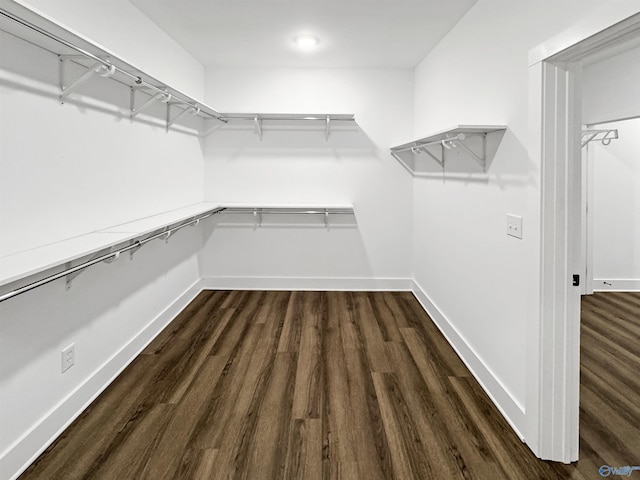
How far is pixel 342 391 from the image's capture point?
235cm

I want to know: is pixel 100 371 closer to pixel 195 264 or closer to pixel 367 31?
pixel 195 264

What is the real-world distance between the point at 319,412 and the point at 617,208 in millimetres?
4281

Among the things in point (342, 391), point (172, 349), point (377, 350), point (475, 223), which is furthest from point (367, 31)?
point (172, 349)

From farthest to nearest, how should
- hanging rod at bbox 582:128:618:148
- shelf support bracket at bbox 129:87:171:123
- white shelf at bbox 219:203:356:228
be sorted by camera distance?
white shelf at bbox 219:203:356:228
hanging rod at bbox 582:128:618:148
shelf support bracket at bbox 129:87:171:123

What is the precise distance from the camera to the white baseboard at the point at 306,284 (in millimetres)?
4480

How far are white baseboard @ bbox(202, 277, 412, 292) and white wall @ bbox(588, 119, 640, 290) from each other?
226cm

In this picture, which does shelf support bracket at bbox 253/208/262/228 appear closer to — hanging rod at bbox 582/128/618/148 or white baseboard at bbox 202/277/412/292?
white baseboard at bbox 202/277/412/292

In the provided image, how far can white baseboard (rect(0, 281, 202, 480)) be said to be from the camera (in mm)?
1650

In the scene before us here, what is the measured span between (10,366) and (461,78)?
3170mm

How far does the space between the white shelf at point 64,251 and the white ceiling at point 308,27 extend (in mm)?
1587

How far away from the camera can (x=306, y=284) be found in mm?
4492

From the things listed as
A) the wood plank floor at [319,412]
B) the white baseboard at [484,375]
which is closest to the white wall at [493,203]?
the white baseboard at [484,375]

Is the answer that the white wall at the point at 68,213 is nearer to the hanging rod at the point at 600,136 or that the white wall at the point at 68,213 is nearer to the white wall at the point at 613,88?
the white wall at the point at 613,88

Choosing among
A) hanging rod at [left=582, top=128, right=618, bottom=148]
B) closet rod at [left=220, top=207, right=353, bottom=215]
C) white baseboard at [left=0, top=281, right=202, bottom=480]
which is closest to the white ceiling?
closet rod at [left=220, top=207, right=353, bottom=215]
